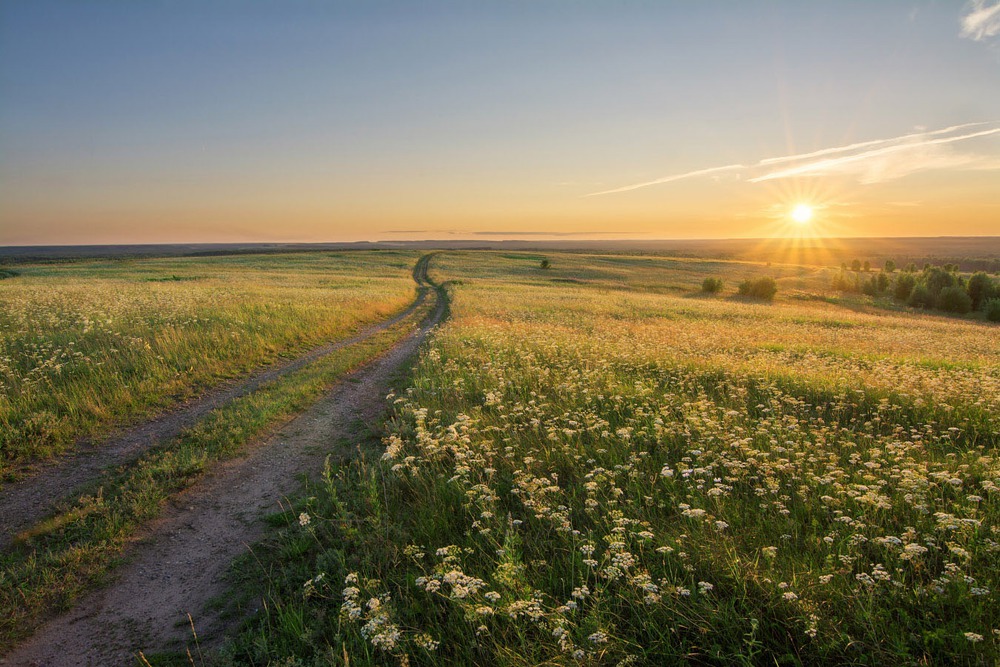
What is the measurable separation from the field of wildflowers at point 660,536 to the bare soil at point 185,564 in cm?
64

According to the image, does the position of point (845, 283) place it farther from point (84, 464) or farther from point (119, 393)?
point (84, 464)

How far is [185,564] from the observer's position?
18.1 feet

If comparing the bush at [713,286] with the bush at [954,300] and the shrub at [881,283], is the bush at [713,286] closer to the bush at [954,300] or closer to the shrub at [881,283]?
the bush at [954,300]

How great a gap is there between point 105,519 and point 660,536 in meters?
7.21

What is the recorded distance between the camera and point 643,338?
17000 millimetres

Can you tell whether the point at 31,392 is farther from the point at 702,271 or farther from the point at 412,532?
the point at 702,271

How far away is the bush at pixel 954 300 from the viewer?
49.2m

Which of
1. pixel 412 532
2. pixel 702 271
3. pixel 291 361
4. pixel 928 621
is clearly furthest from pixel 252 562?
pixel 702 271

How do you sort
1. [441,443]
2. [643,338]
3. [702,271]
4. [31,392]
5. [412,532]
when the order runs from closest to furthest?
[412,532], [441,443], [31,392], [643,338], [702,271]

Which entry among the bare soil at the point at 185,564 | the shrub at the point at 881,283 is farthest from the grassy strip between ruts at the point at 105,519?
the shrub at the point at 881,283

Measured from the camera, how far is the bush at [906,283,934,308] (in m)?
52.7

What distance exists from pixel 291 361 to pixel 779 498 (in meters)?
15.2

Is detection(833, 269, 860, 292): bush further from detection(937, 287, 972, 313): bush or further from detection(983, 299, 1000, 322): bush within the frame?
detection(983, 299, 1000, 322): bush

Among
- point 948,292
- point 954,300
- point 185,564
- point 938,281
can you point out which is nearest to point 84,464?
point 185,564
